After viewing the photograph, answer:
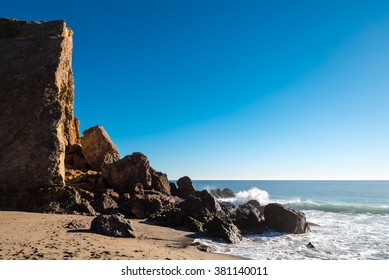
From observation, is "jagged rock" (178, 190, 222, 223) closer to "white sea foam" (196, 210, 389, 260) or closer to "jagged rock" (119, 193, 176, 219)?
"jagged rock" (119, 193, 176, 219)

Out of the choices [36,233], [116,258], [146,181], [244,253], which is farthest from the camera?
[146,181]

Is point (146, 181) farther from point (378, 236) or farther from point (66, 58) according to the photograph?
point (378, 236)

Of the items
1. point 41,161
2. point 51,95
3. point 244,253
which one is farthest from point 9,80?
point 244,253

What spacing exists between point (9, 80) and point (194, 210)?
1492 centimetres

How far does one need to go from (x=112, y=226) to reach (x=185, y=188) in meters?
17.6

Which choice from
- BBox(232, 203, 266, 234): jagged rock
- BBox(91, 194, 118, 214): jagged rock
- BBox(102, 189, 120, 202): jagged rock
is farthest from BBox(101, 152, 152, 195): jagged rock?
BBox(232, 203, 266, 234): jagged rock

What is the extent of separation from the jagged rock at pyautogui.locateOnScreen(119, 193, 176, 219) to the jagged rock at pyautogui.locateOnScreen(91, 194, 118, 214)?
0.61m

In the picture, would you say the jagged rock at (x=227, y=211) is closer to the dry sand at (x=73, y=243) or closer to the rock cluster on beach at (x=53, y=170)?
the rock cluster on beach at (x=53, y=170)

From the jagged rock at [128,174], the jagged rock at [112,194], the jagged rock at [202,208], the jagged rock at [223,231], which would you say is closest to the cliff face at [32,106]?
the jagged rock at [112,194]

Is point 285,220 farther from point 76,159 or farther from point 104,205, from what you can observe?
point 76,159

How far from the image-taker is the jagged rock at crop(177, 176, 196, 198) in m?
30.2

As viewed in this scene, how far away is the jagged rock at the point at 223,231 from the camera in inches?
615

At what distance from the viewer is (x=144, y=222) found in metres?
18.8

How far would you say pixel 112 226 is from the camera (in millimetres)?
13234
